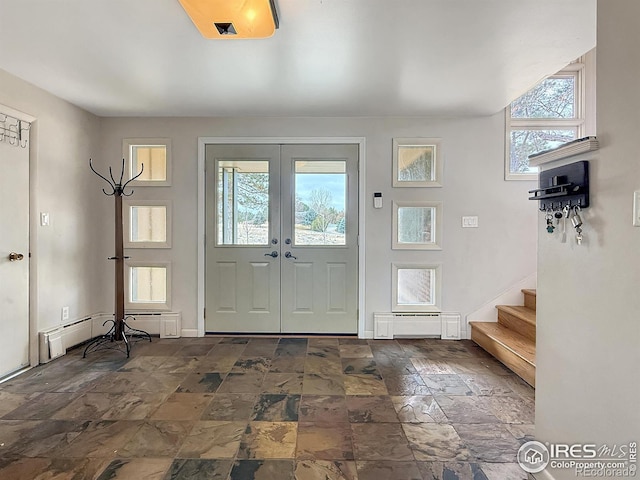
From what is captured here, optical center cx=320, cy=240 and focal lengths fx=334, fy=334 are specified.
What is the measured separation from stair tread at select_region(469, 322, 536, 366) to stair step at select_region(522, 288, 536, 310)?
0.37 metres

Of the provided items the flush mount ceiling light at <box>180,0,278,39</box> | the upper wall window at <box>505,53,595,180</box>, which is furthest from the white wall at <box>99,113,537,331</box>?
the flush mount ceiling light at <box>180,0,278,39</box>

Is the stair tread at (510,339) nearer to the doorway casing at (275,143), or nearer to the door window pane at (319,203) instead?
the doorway casing at (275,143)

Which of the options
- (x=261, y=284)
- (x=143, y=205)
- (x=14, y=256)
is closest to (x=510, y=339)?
(x=261, y=284)

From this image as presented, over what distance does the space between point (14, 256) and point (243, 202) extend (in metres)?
2.03

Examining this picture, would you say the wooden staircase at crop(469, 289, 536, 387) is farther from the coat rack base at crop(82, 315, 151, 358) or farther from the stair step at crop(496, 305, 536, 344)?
the coat rack base at crop(82, 315, 151, 358)

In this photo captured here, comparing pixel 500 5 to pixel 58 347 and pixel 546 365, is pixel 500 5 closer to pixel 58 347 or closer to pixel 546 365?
pixel 546 365

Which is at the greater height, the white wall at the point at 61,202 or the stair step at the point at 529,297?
the white wall at the point at 61,202

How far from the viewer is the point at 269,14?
181 cm

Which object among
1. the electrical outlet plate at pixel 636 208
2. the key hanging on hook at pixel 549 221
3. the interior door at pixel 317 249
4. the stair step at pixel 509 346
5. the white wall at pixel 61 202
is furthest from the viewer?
the interior door at pixel 317 249

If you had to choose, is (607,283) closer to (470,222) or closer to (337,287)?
(470,222)

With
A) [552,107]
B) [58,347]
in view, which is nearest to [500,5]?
[552,107]

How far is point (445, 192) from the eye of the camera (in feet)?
12.1

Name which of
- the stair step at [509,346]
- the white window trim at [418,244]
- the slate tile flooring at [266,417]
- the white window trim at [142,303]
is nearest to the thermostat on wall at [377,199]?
the white window trim at [418,244]

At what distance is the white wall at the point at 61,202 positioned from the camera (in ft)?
9.66
